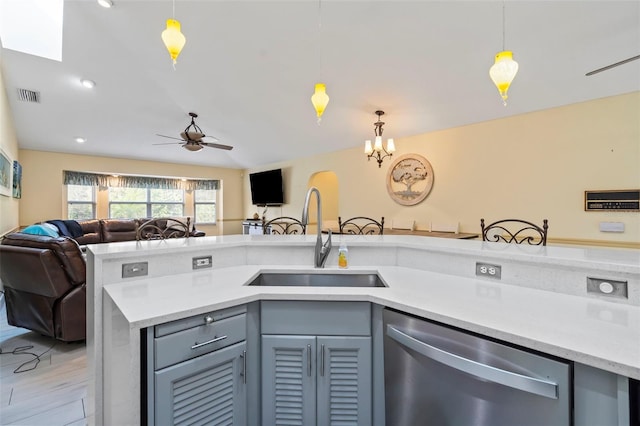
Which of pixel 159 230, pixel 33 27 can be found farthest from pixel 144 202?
pixel 159 230

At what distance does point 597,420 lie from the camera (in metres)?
0.77

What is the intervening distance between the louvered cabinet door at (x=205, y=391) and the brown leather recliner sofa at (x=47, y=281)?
75.3 inches

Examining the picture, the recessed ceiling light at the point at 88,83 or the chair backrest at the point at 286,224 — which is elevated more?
the recessed ceiling light at the point at 88,83

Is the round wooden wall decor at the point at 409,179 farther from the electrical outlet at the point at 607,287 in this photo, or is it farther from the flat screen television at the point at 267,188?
the electrical outlet at the point at 607,287

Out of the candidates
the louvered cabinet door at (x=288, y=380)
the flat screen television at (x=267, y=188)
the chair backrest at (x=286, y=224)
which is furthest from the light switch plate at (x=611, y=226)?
the flat screen television at (x=267, y=188)

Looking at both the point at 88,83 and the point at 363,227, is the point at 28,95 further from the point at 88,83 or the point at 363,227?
the point at 363,227

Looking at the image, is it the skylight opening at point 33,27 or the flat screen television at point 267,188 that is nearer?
the skylight opening at point 33,27

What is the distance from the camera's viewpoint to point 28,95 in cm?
444

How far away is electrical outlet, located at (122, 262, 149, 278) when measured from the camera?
1532mm

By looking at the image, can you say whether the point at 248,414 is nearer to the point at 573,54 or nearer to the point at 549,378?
the point at 549,378

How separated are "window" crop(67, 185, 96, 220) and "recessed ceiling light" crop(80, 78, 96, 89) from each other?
11.2 feet

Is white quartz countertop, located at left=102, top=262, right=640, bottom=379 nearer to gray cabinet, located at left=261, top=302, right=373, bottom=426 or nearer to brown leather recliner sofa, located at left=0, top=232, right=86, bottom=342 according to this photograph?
gray cabinet, located at left=261, top=302, right=373, bottom=426

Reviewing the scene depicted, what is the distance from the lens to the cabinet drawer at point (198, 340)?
1.08 meters

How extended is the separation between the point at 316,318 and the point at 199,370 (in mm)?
515
